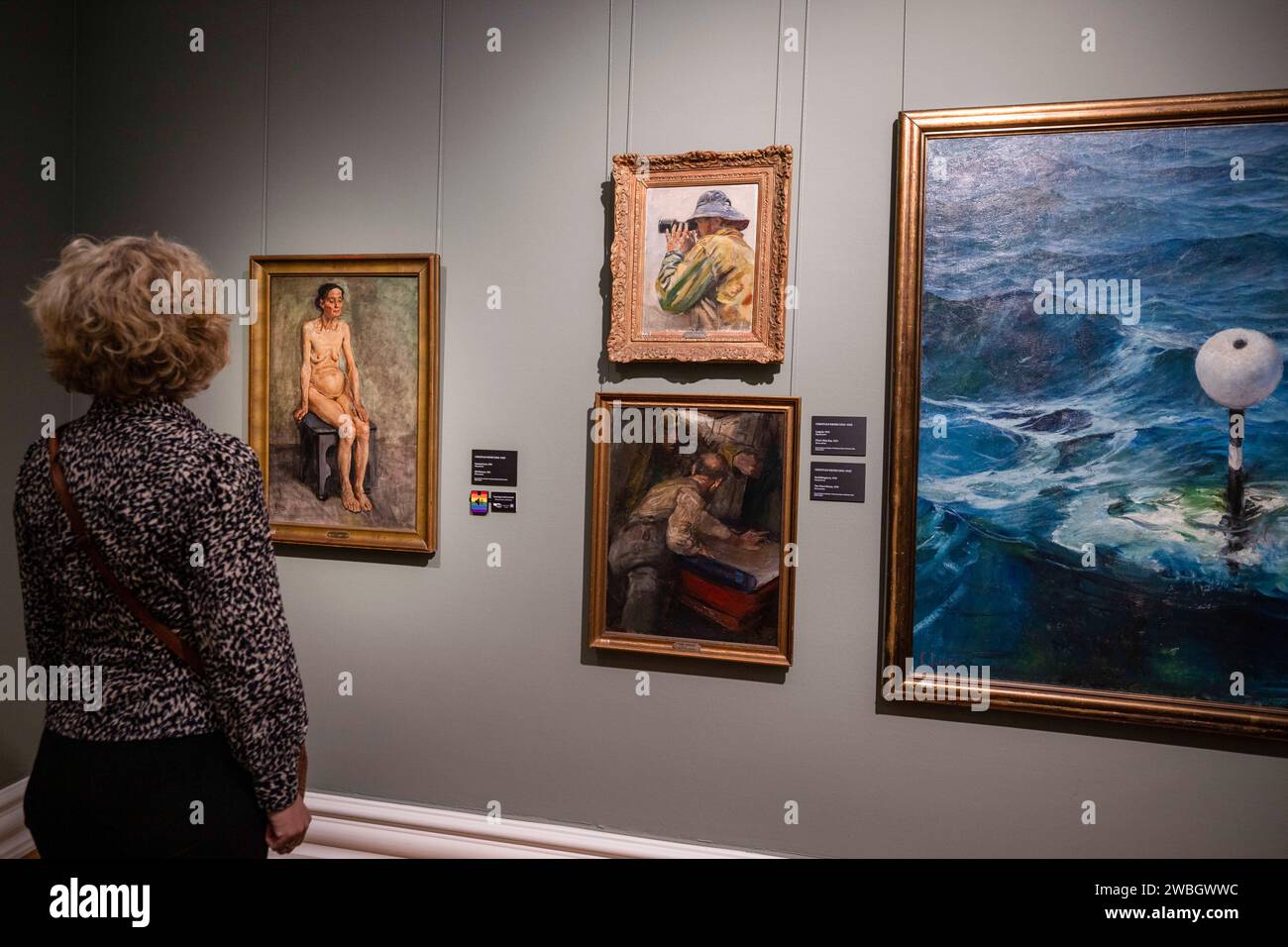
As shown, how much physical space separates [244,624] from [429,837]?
2038mm

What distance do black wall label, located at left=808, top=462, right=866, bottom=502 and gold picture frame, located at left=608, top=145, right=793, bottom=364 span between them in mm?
444

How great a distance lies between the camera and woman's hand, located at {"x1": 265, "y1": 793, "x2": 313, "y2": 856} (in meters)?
1.70

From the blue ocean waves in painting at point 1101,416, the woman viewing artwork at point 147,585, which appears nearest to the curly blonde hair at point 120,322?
the woman viewing artwork at point 147,585

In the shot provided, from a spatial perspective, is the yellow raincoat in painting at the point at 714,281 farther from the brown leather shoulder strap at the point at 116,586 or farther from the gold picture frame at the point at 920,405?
the brown leather shoulder strap at the point at 116,586

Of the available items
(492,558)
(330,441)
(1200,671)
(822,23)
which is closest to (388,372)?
(330,441)

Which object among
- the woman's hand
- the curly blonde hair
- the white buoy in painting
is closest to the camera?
the curly blonde hair

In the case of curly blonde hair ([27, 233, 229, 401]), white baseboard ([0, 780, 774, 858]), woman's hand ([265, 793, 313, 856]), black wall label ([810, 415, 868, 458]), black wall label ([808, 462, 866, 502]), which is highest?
curly blonde hair ([27, 233, 229, 401])

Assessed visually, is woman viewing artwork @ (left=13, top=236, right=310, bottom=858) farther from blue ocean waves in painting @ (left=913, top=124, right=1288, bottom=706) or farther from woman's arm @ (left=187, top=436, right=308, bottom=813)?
blue ocean waves in painting @ (left=913, top=124, right=1288, bottom=706)

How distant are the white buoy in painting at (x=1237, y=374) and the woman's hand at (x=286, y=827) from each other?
113 inches

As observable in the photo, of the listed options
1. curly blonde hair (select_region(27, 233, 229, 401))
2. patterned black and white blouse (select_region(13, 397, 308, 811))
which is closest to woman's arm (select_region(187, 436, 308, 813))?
patterned black and white blouse (select_region(13, 397, 308, 811))

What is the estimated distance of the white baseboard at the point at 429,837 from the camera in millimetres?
3072

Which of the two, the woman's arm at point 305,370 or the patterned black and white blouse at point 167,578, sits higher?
the woman's arm at point 305,370
